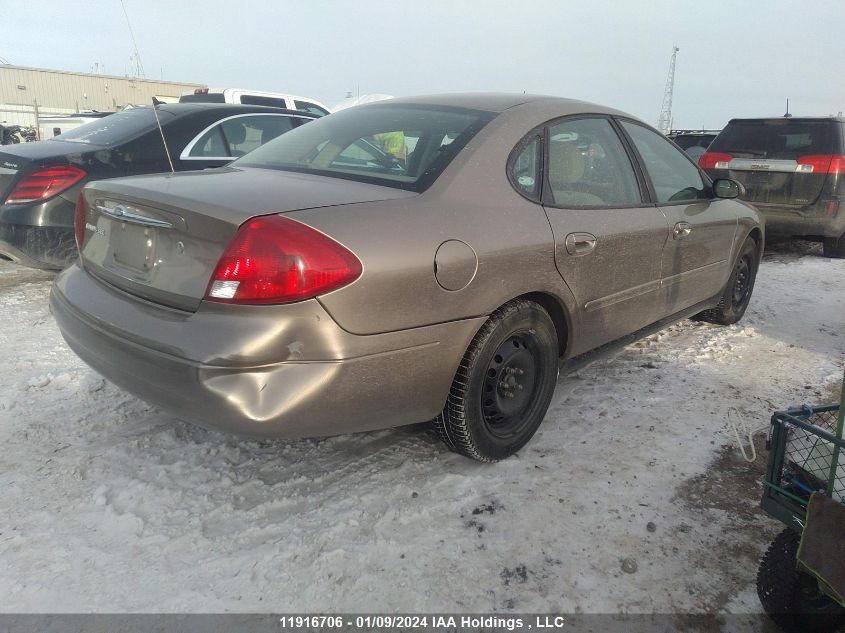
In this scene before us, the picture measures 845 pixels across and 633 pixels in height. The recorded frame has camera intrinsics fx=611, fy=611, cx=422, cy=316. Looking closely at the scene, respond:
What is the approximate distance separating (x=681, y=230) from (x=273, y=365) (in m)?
2.57

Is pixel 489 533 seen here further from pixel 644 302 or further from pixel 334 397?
pixel 644 302

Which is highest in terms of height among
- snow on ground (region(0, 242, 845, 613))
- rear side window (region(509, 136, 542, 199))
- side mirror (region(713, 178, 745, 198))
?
rear side window (region(509, 136, 542, 199))

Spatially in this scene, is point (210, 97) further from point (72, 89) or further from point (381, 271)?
point (72, 89)

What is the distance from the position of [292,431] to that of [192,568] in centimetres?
54

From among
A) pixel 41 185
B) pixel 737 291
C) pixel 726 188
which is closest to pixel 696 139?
pixel 737 291

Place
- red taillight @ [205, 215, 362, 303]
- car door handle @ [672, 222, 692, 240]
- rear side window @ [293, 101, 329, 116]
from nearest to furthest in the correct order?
red taillight @ [205, 215, 362, 303]
car door handle @ [672, 222, 692, 240]
rear side window @ [293, 101, 329, 116]

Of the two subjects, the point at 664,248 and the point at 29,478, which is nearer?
the point at 29,478

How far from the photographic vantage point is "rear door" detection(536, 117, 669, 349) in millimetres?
2736

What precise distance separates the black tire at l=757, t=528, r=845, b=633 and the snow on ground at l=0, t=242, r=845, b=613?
14 centimetres

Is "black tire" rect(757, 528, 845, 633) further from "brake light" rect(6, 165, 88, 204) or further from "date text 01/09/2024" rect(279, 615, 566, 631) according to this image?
"brake light" rect(6, 165, 88, 204)

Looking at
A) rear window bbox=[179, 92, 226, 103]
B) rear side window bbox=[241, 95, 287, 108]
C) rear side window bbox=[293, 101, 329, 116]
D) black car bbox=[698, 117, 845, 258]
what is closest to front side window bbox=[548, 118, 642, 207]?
black car bbox=[698, 117, 845, 258]

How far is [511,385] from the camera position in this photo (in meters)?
2.65

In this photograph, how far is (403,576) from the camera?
198 centimetres

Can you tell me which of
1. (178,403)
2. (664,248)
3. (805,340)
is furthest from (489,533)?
(805,340)
